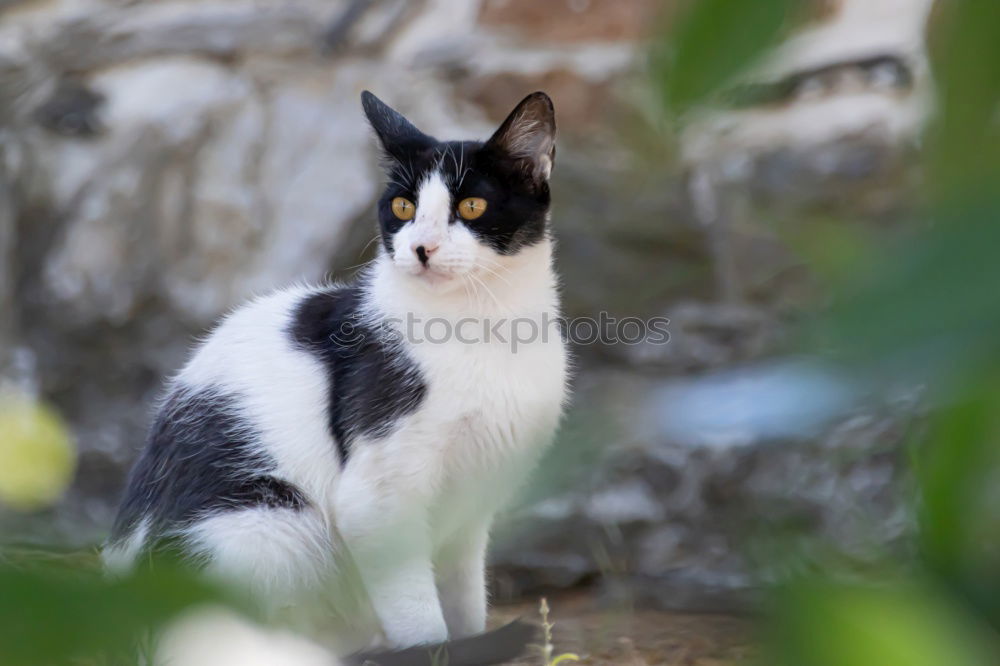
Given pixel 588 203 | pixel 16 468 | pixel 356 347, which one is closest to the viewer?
pixel 16 468

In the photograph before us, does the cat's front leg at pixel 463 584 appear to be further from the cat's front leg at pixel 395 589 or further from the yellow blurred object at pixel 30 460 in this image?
the yellow blurred object at pixel 30 460

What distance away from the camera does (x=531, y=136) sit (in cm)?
198

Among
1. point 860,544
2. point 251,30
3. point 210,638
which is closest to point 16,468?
point 210,638

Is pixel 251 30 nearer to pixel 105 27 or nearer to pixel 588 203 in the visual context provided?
pixel 105 27

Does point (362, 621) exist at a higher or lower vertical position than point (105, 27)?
lower

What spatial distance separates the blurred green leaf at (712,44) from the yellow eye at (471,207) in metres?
1.78

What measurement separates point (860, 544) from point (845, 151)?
6.18ft

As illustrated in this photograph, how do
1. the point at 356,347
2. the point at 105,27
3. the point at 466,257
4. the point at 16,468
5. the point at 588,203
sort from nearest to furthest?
the point at 16,468 < the point at 466,257 < the point at 356,347 < the point at 588,203 < the point at 105,27

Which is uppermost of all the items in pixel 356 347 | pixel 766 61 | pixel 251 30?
pixel 251 30

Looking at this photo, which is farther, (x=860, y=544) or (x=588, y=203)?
(x=588, y=203)

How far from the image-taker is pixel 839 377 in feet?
0.67

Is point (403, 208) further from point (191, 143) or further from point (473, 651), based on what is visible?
point (191, 143)

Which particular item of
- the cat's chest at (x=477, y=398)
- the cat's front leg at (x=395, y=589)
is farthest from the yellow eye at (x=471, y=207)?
the cat's front leg at (x=395, y=589)

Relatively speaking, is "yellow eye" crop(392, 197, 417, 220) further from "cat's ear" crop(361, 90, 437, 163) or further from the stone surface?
the stone surface
